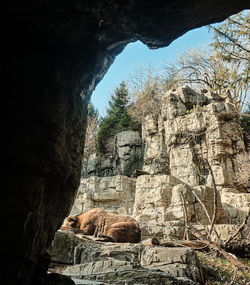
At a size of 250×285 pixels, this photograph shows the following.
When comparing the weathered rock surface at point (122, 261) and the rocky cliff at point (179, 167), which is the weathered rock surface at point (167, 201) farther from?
the weathered rock surface at point (122, 261)

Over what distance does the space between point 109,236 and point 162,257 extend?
2.61 m

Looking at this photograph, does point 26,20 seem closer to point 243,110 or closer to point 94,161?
point 94,161

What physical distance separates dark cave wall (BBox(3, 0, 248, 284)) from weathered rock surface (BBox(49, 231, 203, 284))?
1.98m

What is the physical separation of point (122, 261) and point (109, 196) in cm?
1523

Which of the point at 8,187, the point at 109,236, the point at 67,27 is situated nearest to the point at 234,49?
the point at 109,236

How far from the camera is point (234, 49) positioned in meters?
15.9

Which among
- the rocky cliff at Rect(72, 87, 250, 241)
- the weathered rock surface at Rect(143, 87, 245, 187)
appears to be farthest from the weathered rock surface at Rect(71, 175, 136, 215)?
the weathered rock surface at Rect(143, 87, 245, 187)

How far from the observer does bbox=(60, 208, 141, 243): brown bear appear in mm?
8133

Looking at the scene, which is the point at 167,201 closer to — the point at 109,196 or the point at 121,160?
the point at 109,196

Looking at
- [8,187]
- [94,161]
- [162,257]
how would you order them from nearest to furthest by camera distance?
[8,187]
[162,257]
[94,161]

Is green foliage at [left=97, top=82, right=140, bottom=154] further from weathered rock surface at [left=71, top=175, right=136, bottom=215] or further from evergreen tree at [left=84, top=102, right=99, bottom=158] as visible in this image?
weathered rock surface at [left=71, top=175, right=136, bottom=215]

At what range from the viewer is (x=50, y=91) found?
2635 mm

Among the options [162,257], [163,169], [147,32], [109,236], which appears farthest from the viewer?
[163,169]

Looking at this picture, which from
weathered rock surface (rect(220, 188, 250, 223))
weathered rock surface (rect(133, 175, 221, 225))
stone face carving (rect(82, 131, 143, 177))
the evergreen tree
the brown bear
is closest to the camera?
the brown bear
